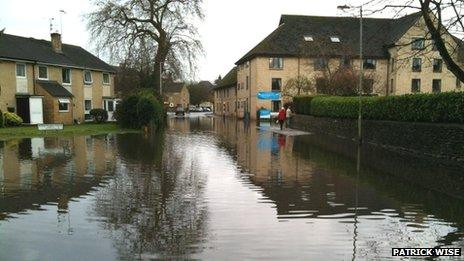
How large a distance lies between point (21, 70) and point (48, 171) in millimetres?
27004

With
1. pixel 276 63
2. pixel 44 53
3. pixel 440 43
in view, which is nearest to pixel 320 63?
pixel 276 63

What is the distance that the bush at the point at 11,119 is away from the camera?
33.1 metres

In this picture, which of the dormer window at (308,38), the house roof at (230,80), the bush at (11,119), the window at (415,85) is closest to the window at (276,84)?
the dormer window at (308,38)

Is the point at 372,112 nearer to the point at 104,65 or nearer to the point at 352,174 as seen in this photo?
the point at 352,174

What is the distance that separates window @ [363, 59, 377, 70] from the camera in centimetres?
5291

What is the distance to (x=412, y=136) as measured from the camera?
1802cm

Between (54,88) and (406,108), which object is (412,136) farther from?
(54,88)

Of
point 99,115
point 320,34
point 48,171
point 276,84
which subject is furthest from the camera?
point 320,34

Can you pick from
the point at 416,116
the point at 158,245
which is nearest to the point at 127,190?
the point at 158,245

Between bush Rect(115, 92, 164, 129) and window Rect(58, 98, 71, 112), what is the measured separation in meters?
6.93

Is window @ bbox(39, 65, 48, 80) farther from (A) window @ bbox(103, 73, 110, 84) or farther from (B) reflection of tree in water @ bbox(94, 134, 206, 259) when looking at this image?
(B) reflection of tree in water @ bbox(94, 134, 206, 259)

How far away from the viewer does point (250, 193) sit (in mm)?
10320

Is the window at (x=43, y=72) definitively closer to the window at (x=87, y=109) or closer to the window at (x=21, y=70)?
the window at (x=21, y=70)

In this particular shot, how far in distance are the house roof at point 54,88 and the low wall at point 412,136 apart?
2445 cm
